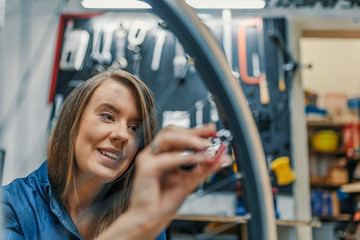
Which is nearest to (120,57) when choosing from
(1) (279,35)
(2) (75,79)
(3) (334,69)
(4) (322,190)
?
(2) (75,79)

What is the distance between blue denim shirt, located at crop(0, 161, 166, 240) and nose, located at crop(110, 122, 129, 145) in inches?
3.9

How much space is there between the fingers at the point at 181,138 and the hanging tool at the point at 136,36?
4.51ft

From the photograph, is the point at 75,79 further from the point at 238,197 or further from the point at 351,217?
the point at 351,217

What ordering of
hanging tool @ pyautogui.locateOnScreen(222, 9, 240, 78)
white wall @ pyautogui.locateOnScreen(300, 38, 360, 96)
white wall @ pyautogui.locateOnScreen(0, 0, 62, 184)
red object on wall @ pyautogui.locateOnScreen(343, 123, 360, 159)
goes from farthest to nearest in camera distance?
white wall @ pyautogui.locateOnScreen(300, 38, 360, 96), red object on wall @ pyautogui.locateOnScreen(343, 123, 360, 159), hanging tool @ pyautogui.locateOnScreen(222, 9, 240, 78), white wall @ pyautogui.locateOnScreen(0, 0, 62, 184)

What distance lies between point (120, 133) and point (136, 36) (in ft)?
4.07

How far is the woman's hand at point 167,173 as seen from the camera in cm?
29

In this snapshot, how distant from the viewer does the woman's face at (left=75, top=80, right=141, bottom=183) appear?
47 cm

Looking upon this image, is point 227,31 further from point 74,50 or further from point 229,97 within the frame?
point 229,97

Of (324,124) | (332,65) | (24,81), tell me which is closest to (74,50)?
(24,81)

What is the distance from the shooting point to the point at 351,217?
2.31 metres

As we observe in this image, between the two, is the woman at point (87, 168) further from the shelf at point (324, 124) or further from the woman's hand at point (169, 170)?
the shelf at point (324, 124)

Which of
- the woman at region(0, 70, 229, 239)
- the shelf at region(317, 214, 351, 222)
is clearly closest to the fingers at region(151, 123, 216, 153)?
the woman at region(0, 70, 229, 239)

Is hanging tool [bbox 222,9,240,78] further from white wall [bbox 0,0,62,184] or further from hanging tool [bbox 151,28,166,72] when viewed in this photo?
white wall [bbox 0,0,62,184]

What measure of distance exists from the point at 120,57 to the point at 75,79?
20 cm
